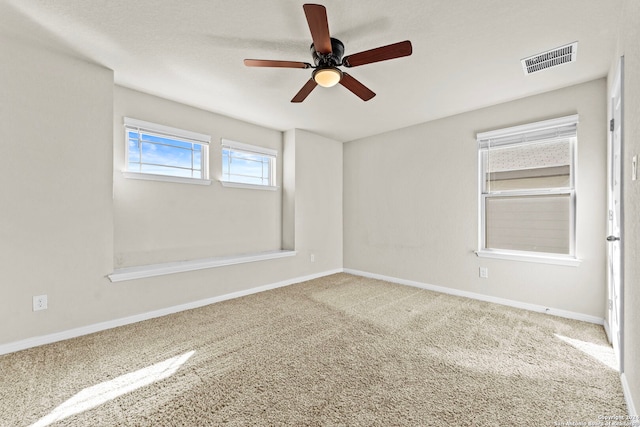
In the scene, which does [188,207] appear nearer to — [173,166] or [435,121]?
[173,166]

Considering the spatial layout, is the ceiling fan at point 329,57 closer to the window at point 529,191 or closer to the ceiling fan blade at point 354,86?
the ceiling fan blade at point 354,86

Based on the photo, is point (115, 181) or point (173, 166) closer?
point (115, 181)

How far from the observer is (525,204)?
3410 millimetres

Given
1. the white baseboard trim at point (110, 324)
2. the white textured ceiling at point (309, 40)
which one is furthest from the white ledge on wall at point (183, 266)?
the white textured ceiling at point (309, 40)

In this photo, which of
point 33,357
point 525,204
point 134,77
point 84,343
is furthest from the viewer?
point 525,204

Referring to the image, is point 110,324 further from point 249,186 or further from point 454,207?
point 454,207

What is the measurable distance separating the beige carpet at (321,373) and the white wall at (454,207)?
1.56 feet

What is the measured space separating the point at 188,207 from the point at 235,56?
6.58 ft

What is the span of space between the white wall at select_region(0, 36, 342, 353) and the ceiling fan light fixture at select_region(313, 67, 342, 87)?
2.18m

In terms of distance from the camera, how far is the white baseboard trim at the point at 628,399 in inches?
56.7

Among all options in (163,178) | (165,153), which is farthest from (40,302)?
(165,153)

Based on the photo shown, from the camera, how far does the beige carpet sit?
62.0 inches

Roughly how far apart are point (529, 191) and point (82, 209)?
4.83 meters

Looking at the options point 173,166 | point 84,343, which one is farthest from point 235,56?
point 84,343
